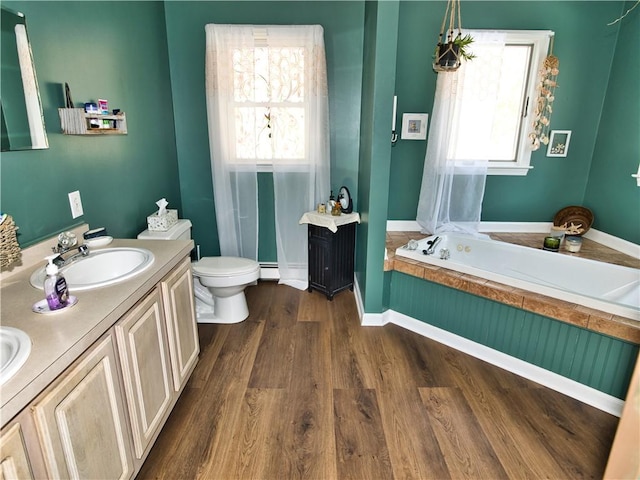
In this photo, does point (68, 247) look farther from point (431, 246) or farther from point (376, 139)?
point (431, 246)

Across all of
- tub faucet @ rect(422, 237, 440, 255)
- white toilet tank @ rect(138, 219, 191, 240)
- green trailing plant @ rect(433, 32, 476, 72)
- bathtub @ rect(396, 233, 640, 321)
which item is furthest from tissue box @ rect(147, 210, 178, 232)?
green trailing plant @ rect(433, 32, 476, 72)

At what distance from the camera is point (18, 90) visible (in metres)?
1.52

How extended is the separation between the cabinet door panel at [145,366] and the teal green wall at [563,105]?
242 centimetres

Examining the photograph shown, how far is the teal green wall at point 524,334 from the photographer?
1954 mm

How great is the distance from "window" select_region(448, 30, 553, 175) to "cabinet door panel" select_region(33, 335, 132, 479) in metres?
2.89

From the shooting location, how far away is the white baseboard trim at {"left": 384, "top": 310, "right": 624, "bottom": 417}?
6.57ft

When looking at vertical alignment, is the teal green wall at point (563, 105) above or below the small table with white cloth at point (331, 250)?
above

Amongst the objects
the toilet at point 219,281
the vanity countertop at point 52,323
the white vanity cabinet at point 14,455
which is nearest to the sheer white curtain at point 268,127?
the toilet at point 219,281

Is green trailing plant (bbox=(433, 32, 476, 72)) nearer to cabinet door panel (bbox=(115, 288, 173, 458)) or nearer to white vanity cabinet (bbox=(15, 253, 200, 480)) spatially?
white vanity cabinet (bbox=(15, 253, 200, 480))

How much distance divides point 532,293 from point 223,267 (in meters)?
2.05

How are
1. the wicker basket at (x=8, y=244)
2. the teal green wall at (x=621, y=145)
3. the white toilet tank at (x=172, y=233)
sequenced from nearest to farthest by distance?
the wicker basket at (x=8, y=244) → the white toilet tank at (x=172, y=233) → the teal green wall at (x=621, y=145)

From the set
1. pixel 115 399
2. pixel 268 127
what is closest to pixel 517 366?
pixel 115 399

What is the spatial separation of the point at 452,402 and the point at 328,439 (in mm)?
745

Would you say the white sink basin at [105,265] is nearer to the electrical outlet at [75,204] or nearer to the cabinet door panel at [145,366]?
the cabinet door panel at [145,366]
